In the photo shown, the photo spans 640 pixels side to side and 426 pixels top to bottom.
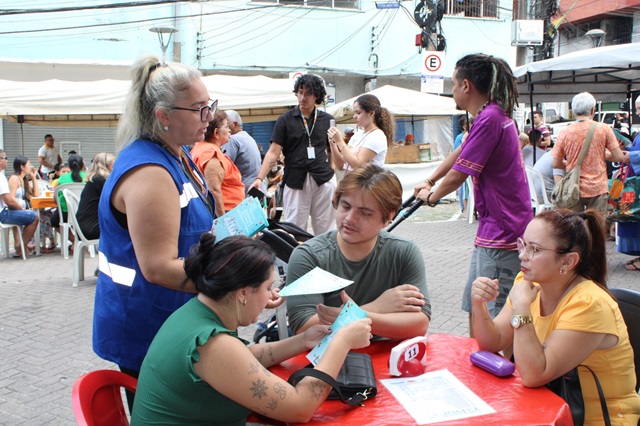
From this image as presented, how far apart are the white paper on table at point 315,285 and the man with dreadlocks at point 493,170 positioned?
5.48ft

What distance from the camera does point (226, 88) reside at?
11.0m

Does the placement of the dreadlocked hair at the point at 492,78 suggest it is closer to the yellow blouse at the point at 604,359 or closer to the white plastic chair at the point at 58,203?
the yellow blouse at the point at 604,359

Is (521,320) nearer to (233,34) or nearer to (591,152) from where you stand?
(591,152)

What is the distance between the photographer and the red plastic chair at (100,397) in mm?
1896

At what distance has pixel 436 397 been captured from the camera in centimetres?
198

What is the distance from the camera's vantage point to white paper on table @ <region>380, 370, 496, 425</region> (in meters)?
1.85

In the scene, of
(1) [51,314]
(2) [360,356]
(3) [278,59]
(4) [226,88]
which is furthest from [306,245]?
(3) [278,59]

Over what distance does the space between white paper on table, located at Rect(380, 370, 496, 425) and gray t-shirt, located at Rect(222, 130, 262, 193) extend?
5.07 meters

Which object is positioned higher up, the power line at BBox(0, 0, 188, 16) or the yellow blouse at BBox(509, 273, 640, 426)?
the power line at BBox(0, 0, 188, 16)

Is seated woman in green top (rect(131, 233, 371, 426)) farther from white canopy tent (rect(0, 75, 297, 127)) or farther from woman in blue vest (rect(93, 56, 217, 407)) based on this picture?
white canopy tent (rect(0, 75, 297, 127))

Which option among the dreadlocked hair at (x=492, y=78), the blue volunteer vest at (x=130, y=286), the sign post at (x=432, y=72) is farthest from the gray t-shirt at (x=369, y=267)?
the sign post at (x=432, y=72)

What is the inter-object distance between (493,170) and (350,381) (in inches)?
78.0

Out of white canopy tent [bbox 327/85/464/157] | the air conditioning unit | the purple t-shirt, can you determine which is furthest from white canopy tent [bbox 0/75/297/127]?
the air conditioning unit

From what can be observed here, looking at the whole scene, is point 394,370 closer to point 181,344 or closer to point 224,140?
point 181,344
